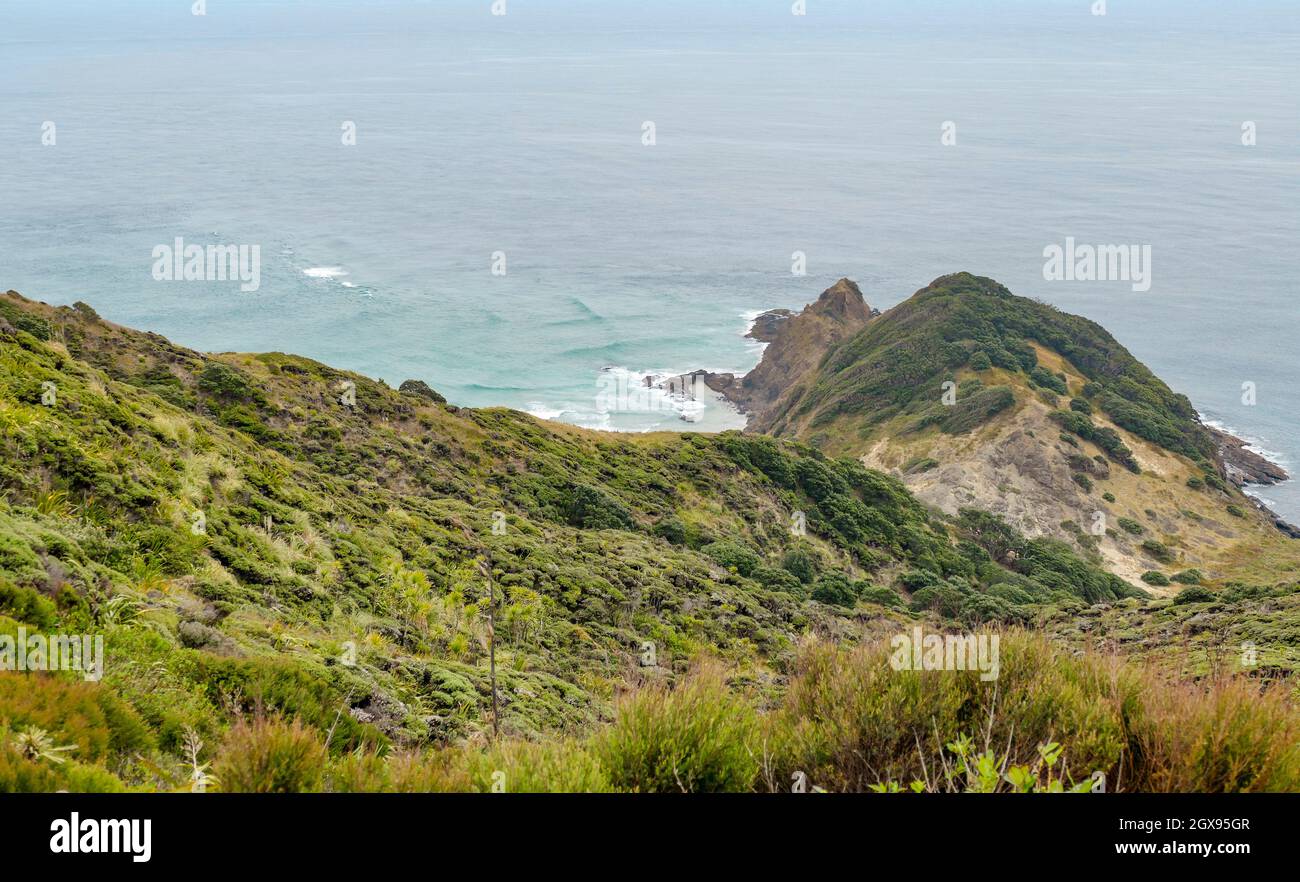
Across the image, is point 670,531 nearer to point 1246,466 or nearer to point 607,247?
point 1246,466

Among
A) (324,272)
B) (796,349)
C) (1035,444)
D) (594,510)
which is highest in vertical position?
(324,272)

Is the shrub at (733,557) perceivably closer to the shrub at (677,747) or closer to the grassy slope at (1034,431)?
the shrub at (677,747)

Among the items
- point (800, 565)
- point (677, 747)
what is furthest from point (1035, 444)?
point (677, 747)

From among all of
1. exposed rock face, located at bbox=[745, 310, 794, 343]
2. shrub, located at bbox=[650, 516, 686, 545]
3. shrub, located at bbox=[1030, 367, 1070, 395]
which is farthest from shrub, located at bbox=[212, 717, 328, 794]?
exposed rock face, located at bbox=[745, 310, 794, 343]

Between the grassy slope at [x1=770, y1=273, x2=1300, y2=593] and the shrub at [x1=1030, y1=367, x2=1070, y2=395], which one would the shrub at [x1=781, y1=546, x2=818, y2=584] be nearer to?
the grassy slope at [x1=770, y1=273, x2=1300, y2=593]

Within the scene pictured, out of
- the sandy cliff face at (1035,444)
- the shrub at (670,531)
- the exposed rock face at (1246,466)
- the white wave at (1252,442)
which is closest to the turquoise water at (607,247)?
the white wave at (1252,442)
